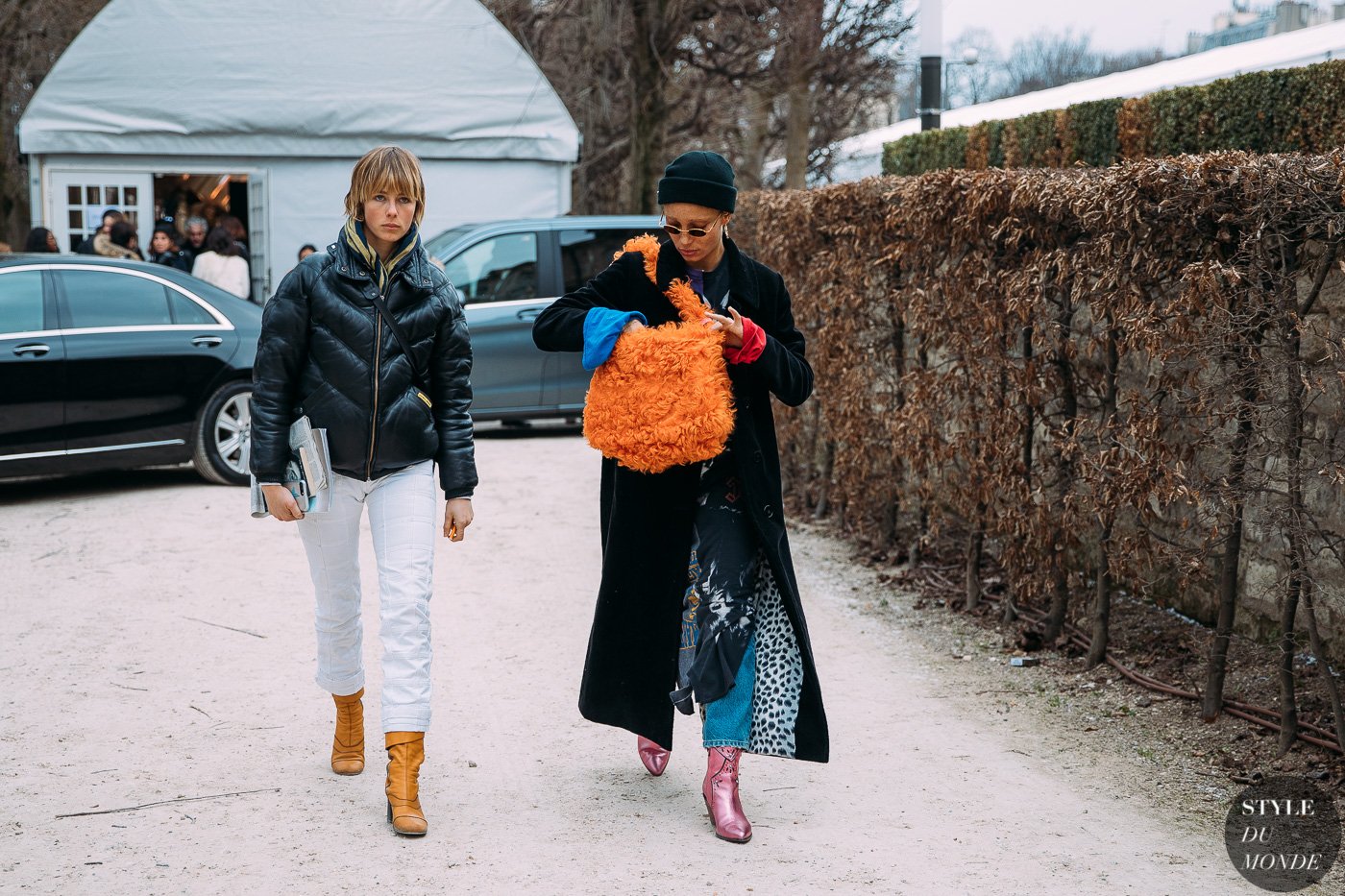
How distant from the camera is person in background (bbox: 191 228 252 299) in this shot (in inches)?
547

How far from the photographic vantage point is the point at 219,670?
572 centimetres

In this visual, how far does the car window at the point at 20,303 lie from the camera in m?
8.96

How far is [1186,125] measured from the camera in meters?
8.21

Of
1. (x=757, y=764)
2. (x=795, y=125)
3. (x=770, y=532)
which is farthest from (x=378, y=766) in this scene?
(x=795, y=125)

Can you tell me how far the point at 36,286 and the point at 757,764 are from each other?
6.44 m

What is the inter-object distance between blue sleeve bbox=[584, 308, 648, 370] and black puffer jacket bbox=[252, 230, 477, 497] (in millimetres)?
357

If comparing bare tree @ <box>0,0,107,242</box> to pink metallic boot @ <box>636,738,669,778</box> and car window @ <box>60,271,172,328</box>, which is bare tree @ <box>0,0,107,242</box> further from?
pink metallic boot @ <box>636,738,669,778</box>

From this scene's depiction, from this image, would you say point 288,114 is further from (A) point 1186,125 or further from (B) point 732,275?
(B) point 732,275

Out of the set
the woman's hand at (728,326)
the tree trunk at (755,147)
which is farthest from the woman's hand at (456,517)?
the tree trunk at (755,147)

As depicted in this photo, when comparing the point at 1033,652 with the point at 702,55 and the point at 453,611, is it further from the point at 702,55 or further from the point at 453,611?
the point at 702,55

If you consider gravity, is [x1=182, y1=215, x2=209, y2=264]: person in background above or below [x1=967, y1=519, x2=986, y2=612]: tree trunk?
above

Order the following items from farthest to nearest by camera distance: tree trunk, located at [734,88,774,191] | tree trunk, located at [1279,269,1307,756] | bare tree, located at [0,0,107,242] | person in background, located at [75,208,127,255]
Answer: bare tree, located at [0,0,107,242] < tree trunk, located at [734,88,774,191] < person in background, located at [75,208,127,255] < tree trunk, located at [1279,269,1307,756]

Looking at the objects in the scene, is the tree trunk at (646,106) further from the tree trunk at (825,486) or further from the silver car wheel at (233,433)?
the tree trunk at (825,486)

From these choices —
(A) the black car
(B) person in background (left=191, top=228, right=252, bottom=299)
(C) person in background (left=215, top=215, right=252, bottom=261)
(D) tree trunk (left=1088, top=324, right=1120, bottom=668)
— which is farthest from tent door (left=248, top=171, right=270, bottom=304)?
(D) tree trunk (left=1088, top=324, right=1120, bottom=668)
